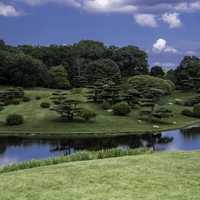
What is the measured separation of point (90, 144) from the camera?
52406 mm

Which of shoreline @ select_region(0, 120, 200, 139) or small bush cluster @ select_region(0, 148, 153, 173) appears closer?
small bush cluster @ select_region(0, 148, 153, 173)

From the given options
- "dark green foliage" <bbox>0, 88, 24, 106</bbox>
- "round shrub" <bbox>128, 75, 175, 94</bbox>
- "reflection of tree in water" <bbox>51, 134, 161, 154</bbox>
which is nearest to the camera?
"reflection of tree in water" <bbox>51, 134, 161, 154</bbox>

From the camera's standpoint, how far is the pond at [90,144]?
47094 mm

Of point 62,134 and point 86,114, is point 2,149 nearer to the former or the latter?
point 62,134

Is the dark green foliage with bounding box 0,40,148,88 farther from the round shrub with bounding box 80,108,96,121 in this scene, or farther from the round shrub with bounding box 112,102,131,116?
the round shrub with bounding box 80,108,96,121

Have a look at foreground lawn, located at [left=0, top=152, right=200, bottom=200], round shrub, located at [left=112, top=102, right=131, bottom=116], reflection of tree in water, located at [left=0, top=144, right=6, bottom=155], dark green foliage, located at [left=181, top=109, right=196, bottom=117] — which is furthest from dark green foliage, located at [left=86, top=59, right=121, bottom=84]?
foreground lawn, located at [left=0, top=152, right=200, bottom=200]

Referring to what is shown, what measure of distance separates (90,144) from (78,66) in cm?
6053

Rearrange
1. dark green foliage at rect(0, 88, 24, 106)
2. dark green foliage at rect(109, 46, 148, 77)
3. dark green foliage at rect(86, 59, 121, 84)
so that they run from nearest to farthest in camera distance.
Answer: dark green foliage at rect(0, 88, 24, 106) → dark green foliage at rect(86, 59, 121, 84) → dark green foliage at rect(109, 46, 148, 77)

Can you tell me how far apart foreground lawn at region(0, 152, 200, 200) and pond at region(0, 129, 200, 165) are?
3034 cm

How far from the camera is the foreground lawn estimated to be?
1083 cm

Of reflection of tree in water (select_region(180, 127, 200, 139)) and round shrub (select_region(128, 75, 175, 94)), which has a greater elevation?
round shrub (select_region(128, 75, 175, 94))

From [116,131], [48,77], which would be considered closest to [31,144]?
[116,131]

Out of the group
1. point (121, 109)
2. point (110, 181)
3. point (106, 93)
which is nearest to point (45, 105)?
point (106, 93)

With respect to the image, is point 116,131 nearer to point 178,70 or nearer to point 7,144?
point 7,144
